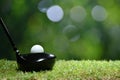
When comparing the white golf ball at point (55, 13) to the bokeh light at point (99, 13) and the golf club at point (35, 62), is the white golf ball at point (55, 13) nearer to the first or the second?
the bokeh light at point (99, 13)

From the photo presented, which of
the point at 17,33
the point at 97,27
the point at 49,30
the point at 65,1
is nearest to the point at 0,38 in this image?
the point at 17,33

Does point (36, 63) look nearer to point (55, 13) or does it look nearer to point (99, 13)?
point (55, 13)

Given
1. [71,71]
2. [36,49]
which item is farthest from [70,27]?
[71,71]

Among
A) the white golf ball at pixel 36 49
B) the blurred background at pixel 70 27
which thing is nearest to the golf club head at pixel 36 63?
the white golf ball at pixel 36 49

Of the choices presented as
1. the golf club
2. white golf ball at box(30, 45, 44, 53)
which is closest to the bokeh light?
white golf ball at box(30, 45, 44, 53)

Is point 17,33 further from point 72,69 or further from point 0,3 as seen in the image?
point 72,69

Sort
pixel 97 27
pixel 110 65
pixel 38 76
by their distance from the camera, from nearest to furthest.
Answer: pixel 38 76 < pixel 110 65 < pixel 97 27
